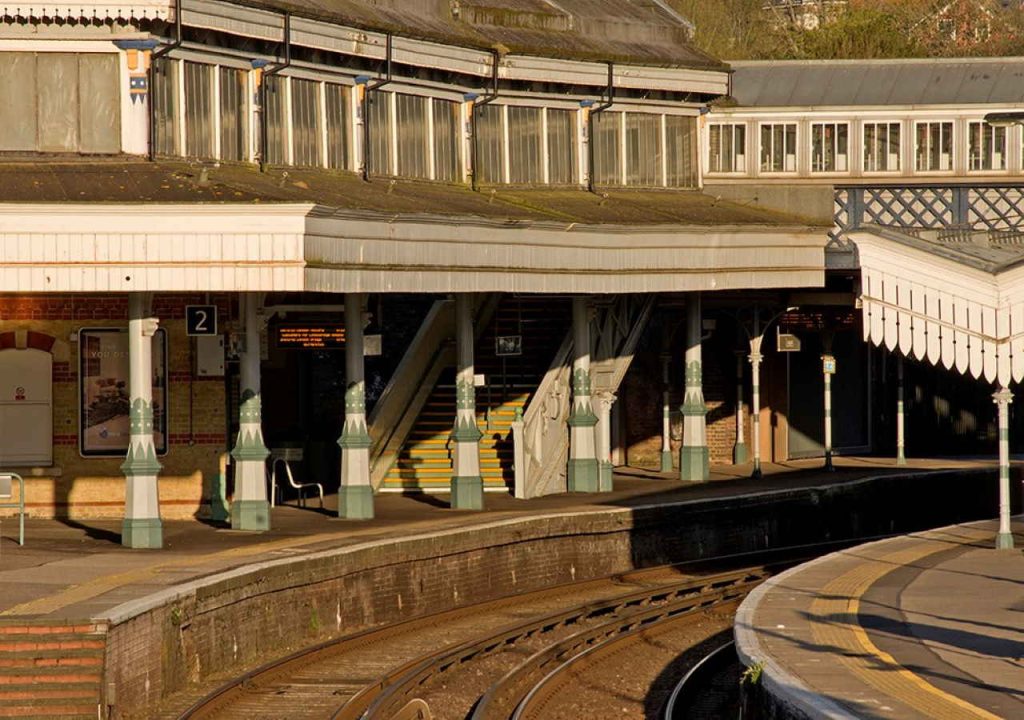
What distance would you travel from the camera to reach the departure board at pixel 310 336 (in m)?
32.2

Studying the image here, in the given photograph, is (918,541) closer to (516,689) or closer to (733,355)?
(516,689)

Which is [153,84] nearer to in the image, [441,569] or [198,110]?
[198,110]

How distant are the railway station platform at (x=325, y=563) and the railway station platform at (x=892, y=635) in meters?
5.07

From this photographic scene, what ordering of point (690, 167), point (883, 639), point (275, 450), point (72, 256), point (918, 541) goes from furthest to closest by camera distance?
point (690, 167), point (275, 450), point (918, 541), point (72, 256), point (883, 639)

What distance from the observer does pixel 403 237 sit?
2791cm

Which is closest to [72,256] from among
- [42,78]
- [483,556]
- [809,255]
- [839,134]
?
[42,78]

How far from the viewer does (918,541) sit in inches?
1096

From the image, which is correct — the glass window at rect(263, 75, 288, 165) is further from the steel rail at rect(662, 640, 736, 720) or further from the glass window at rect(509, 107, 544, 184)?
the steel rail at rect(662, 640, 736, 720)

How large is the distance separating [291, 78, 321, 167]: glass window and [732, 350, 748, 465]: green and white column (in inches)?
573

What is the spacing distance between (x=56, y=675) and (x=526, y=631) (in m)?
7.68

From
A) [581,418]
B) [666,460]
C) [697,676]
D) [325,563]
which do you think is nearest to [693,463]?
[666,460]

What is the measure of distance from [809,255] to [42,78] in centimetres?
1534

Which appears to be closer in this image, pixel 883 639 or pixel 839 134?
pixel 883 639

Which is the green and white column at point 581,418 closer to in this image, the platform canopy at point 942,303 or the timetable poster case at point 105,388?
the timetable poster case at point 105,388
